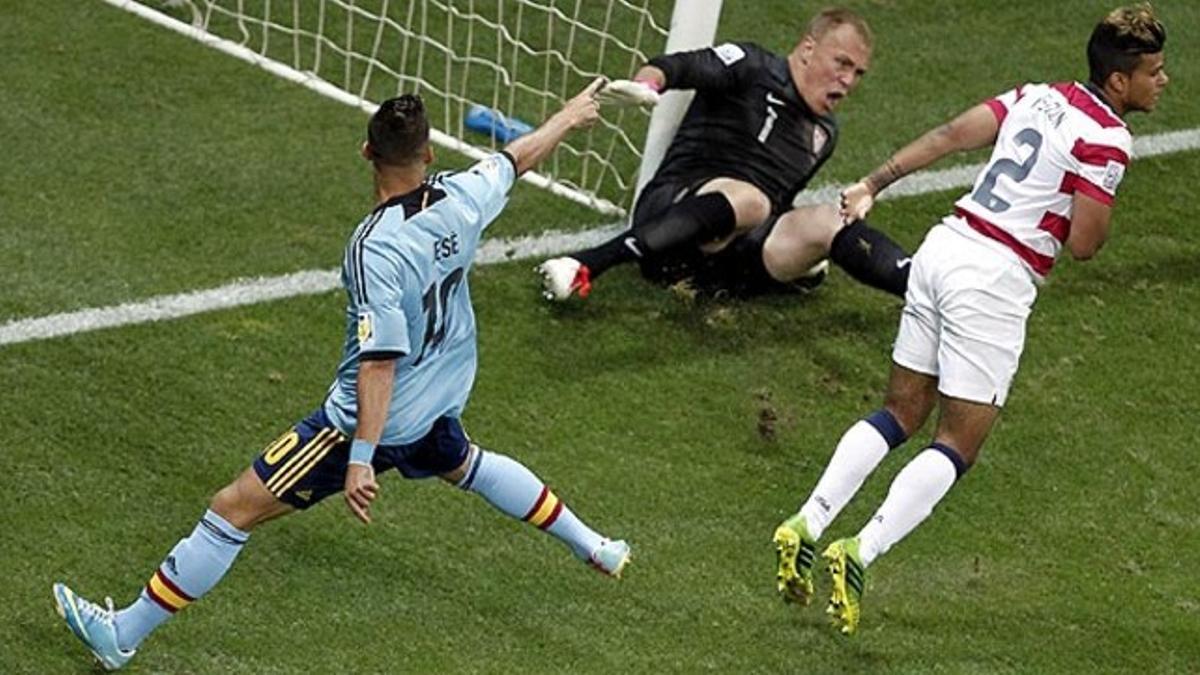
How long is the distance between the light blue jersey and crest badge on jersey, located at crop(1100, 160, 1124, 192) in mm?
1640

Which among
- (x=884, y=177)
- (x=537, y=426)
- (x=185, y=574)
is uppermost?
(x=884, y=177)

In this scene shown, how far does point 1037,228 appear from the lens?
7074mm

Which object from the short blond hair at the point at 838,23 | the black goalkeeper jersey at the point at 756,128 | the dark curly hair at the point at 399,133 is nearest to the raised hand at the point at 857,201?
the short blond hair at the point at 838,23

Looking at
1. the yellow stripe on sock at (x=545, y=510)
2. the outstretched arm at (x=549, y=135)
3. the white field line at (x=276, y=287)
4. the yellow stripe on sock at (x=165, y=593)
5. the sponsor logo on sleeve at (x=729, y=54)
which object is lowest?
the white field line at (x=276, y=287)

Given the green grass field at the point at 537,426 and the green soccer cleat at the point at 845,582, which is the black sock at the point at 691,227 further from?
the green soccer cleat at the point at 845,582

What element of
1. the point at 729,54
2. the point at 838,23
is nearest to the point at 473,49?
the point at 729,54

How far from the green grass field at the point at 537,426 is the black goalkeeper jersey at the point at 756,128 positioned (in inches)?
18.0

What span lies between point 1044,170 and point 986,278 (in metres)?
0.34

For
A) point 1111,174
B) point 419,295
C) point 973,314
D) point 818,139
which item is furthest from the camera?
point 818,139

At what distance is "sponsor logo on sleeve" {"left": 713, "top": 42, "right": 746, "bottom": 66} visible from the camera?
8883 millimetres

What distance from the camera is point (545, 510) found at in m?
6.95

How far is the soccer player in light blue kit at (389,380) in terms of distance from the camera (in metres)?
6.23

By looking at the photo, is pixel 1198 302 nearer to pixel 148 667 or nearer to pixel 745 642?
pixel 745 642

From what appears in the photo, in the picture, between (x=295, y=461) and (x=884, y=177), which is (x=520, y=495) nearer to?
(x=295, y=461)
